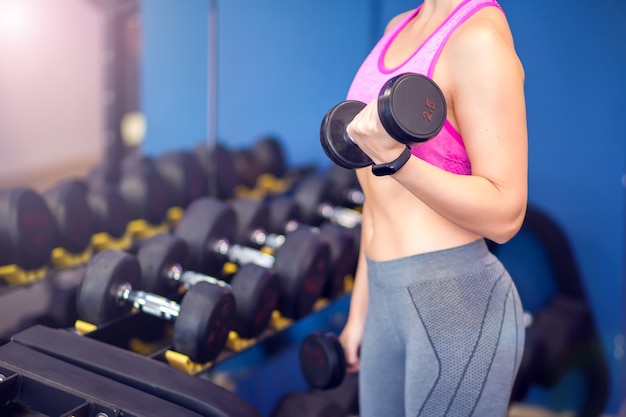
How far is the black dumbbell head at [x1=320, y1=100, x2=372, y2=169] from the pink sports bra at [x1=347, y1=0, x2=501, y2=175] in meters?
0.08

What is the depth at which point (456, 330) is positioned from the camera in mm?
910

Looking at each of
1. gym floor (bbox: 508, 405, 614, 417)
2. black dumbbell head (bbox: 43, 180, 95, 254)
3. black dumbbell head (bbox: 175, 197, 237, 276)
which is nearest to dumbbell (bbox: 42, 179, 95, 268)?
black dumbbell head (bbox: 43, 180, 95, 254)

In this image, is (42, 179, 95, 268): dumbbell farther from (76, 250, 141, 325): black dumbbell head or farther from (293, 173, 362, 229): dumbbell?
(293, 173, 362, 229): dumbbell

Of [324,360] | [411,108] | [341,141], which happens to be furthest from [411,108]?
[324,360]

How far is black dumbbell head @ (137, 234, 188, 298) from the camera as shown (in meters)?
1.49

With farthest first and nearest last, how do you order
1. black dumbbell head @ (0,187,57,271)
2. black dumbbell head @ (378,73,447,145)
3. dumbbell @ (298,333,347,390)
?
black dumbbell head @ (0,187,57,271)
dumbbell @ (298,333,347,390)
black dumbbell head @ (378,73,447,145)

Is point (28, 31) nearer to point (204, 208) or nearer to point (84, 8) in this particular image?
point (84, 8)

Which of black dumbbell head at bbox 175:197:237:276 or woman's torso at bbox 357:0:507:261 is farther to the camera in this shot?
black dumbbell head at bbox 175:197:237:276

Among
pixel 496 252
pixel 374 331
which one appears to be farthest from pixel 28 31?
pixel 374 331

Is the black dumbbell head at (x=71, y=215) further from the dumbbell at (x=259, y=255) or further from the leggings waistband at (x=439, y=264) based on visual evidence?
the leggings waistband at (x=439, y=264)

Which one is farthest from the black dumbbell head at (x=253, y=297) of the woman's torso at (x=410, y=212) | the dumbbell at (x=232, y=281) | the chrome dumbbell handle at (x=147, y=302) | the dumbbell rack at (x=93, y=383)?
the woman's torso at (x=410, y=212)

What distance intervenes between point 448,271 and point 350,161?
7.8 inches

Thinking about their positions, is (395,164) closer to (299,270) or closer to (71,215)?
(299,270)

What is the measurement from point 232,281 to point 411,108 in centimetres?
80
